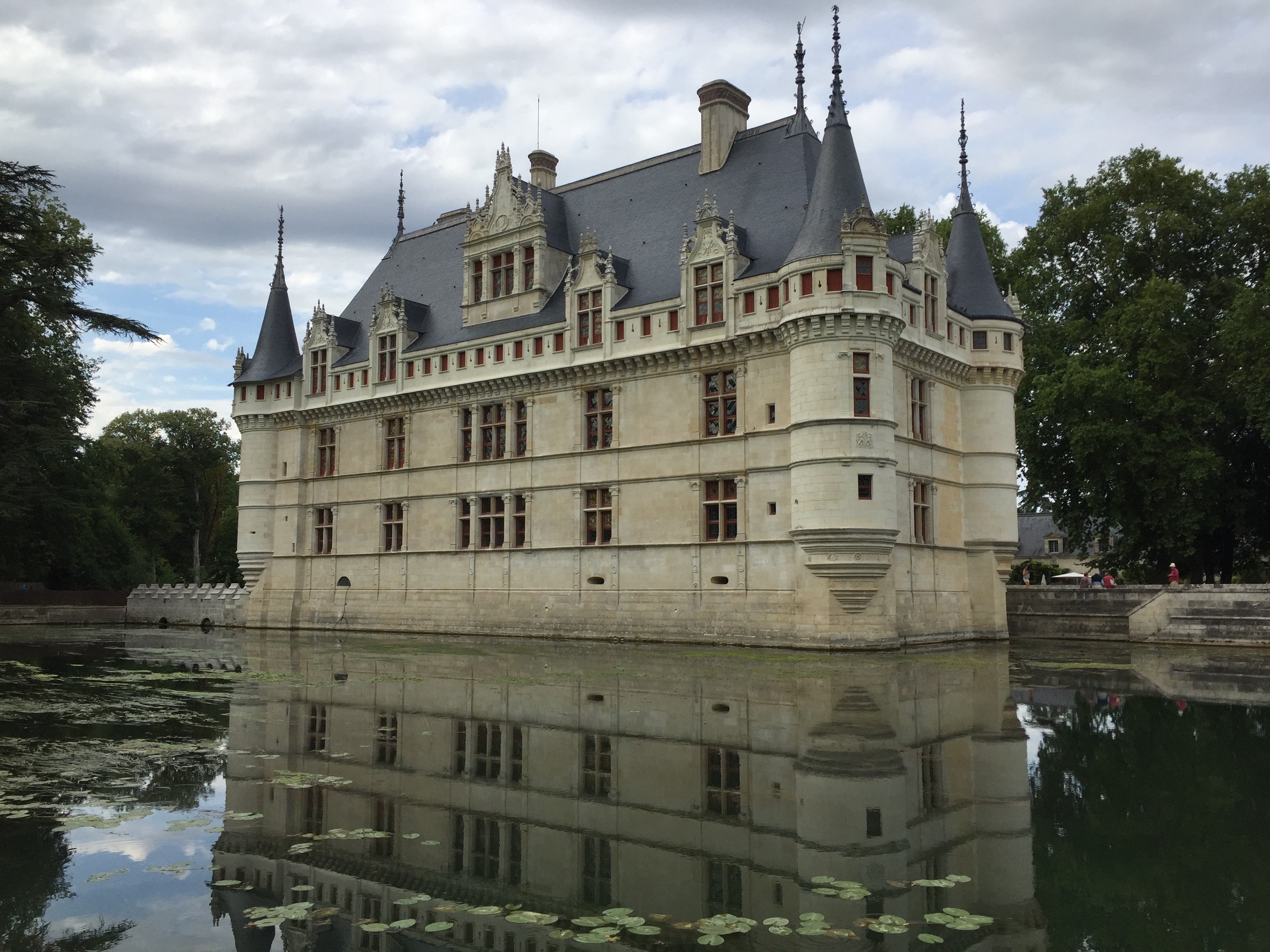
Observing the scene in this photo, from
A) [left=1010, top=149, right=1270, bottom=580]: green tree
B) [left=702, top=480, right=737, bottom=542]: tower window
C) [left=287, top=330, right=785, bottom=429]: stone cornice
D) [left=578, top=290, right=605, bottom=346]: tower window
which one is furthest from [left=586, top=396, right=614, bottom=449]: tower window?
[left=1010, top=149, right=1270, bottom=580]: green tree

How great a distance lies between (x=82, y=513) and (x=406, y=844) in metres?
36.2

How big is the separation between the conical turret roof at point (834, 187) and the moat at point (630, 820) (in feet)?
43.7

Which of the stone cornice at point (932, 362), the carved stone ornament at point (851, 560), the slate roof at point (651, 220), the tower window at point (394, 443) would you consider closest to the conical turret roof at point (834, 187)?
the slate roof at point (651, 220)

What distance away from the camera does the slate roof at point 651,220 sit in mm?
29375

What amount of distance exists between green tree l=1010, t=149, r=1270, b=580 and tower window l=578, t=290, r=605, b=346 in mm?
14599

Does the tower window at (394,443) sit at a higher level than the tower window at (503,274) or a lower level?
lower

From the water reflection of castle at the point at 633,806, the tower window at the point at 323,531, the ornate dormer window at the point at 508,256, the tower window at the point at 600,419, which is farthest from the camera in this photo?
the tower window at the point at 323,531

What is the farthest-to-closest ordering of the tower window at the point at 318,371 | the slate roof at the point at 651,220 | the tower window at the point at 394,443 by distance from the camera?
the tower window at the point at 318,371 → the tower window at the point at 394,443 → the slate roof at the point at 651,220

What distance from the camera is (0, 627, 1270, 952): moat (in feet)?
18.1

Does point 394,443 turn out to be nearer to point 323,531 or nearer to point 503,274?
point 323,531

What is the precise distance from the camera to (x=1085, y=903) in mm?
5914

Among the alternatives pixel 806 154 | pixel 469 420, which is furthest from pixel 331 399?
pixel 806 154

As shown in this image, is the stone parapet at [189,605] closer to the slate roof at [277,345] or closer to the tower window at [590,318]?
the slate roof at [277,345]

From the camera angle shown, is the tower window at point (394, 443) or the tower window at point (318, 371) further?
the tower window at point (318, 371)
